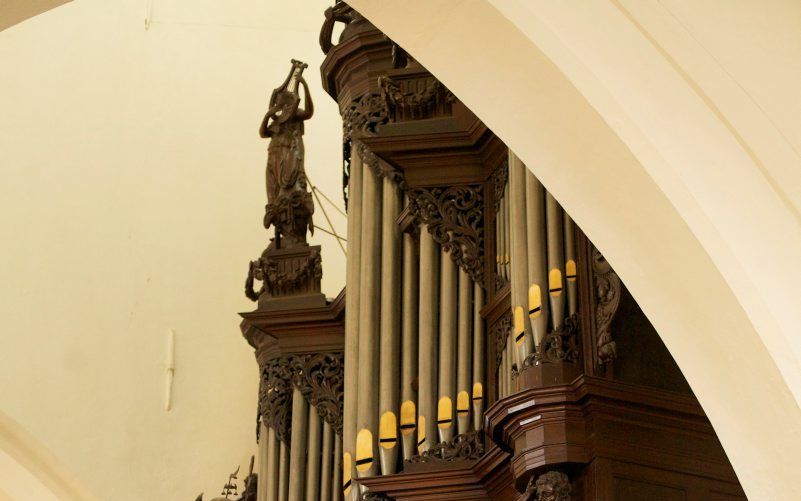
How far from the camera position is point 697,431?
6.21 m

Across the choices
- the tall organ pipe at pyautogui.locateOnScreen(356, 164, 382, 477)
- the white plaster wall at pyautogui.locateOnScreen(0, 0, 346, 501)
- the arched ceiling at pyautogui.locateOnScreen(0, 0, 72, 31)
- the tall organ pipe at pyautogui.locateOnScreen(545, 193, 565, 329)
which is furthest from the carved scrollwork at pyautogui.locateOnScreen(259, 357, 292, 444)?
the arched ceiling at pyautogui.locateOnScreen(0, 0, 72, 31)

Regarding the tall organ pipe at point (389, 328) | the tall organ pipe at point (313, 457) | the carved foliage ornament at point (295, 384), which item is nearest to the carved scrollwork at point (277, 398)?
the carved foliage ornament at point (295, 384)

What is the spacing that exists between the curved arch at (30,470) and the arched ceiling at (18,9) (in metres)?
7.12

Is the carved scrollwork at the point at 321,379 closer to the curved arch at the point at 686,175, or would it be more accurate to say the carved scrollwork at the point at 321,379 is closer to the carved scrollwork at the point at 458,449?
the carved scrollwork at the point at 458,449

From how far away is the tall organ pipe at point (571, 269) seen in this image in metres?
6.39

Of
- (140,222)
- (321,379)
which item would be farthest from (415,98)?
(140,222)

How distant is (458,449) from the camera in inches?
284

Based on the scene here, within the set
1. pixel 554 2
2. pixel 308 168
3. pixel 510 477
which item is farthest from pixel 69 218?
pixel 554 2

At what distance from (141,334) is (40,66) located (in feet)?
7.65

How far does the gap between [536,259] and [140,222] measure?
6230mm

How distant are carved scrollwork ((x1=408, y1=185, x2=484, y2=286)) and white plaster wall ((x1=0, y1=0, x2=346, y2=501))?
3.98 meters

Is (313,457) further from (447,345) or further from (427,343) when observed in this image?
(447,345)

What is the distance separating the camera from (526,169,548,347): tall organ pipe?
6414 millimetres

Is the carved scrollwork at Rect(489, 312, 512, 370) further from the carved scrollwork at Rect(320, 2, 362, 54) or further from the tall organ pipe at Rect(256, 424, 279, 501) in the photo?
the carved scrollwork at Rect(320, 2, 362, 54)
